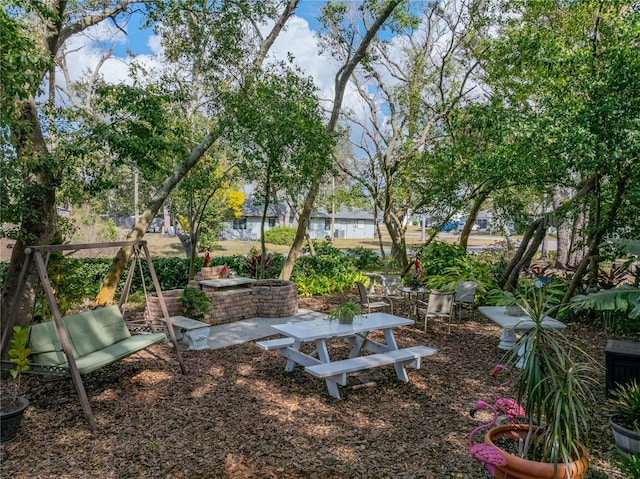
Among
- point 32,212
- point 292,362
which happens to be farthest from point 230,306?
point 32,212

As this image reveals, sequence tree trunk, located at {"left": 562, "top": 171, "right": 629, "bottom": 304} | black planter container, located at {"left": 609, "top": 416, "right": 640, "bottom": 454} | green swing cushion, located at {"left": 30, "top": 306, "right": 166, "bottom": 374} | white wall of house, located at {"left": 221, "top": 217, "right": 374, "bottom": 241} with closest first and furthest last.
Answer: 1. black planter container, located at {"left": 609, "top": 416, "right": 640, "bottom": 454}
2. green swing cushion, located at {"left": 30, "top": 306, "right": 166, "bottom": 374}
3. tree trunk, located at {"left": 562, "top": 171, "right": 629, "bottom": 304}
4. white wall of house, located at {"left": 221, "top": 217, "right": 374, "bottom": 241}

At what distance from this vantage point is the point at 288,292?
9414mm

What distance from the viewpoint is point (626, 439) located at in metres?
3.62

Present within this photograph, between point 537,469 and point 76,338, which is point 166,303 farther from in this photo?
point 537,469

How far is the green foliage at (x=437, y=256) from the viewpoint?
12523 millimetres

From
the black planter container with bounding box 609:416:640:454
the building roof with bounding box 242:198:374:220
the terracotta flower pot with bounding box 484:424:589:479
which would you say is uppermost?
the building roof with bounding box 242:198:374:220

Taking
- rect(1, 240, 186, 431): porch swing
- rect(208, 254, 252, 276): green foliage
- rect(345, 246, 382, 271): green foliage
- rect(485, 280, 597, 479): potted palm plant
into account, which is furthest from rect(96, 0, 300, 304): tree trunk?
rect(345, 246, 382, 271): green foliage

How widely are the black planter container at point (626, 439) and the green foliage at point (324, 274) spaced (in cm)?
845

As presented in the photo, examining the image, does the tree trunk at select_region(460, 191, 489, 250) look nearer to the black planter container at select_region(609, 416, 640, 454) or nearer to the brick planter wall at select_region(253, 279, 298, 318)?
the brick planter wall at select_region(253, 279, 298, 318)

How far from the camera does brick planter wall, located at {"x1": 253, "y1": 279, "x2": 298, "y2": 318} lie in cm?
931

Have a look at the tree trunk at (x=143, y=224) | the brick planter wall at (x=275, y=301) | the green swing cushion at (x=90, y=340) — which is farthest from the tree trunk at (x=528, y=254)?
the green swing cushion at (x=90, y=340)

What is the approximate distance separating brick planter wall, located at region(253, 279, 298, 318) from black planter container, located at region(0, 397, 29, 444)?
5.53 m

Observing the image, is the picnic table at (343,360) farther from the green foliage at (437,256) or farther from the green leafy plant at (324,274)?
the green foliage at (437,256)

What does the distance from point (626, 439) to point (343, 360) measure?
2990 mm
